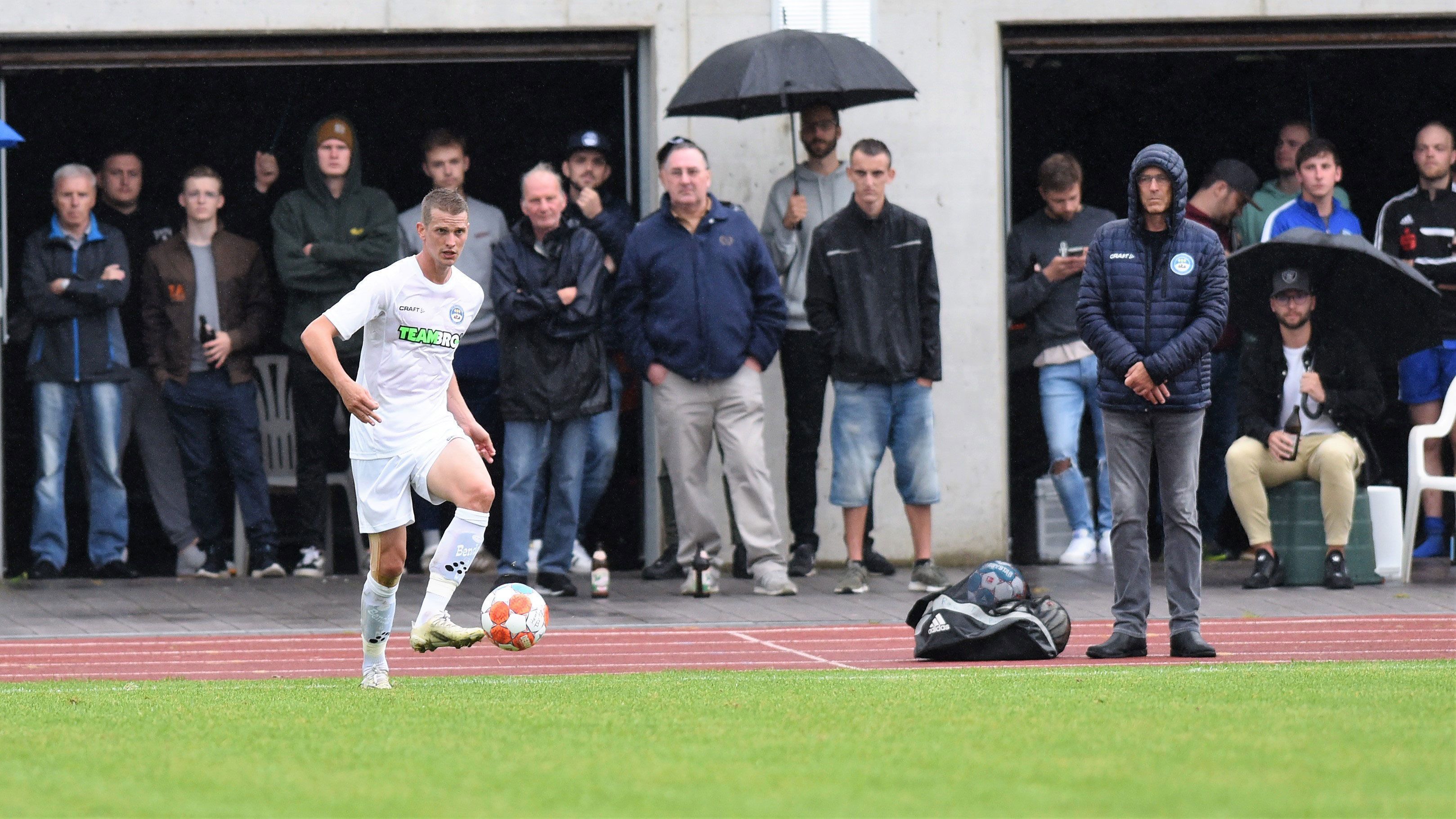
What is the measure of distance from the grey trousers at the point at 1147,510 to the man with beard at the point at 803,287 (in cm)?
357

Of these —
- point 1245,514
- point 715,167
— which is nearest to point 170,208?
point 715,167

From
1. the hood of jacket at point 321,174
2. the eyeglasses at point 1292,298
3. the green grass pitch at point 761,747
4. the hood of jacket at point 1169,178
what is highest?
the hood of jacket at point 321,174

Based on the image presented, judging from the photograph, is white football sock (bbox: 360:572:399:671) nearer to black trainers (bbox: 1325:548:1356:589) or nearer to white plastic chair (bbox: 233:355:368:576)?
white plastic chair (bbox: 233:355:368:576)

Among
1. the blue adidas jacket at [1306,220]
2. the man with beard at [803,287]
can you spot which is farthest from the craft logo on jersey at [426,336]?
the blue adidas jacket at [1306,220]

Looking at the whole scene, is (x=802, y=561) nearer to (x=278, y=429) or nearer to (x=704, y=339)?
(x=704, y=339)

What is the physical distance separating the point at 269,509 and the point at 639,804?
8755mm

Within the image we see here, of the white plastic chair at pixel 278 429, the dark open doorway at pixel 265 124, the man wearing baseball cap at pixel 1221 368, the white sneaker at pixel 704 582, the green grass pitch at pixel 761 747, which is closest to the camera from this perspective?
the green grass pitch at pixel 761 747

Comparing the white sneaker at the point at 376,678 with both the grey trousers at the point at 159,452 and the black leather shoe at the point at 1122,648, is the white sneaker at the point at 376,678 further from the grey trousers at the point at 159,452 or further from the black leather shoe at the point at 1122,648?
the grey trousers at the point at 159,452

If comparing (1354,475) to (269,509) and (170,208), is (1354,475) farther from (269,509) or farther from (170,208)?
(170,208)

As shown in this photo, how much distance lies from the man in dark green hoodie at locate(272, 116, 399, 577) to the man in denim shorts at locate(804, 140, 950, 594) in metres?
2.93

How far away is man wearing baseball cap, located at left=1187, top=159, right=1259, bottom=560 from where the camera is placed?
1378 cm

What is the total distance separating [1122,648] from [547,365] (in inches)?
167

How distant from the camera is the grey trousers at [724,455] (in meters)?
12.2

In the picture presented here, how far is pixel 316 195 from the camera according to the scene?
13.3 m
